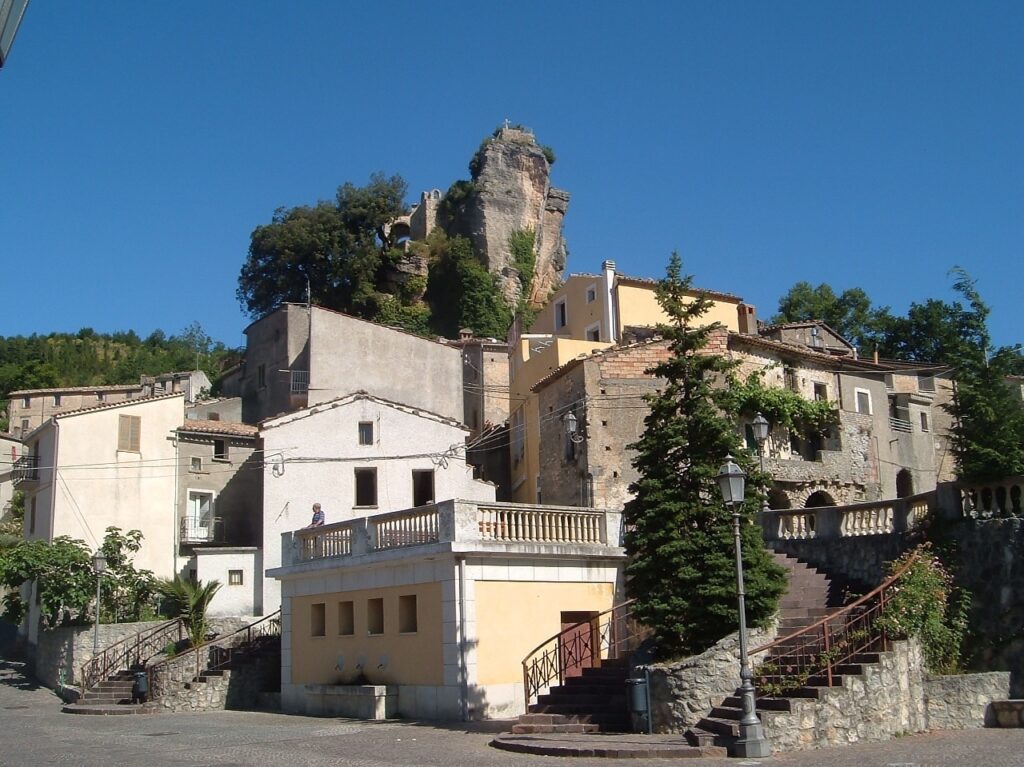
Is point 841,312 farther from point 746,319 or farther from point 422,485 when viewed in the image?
point 422,485

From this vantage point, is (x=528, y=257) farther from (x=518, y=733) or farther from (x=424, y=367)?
(x=518, y=733)

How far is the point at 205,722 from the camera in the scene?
23.1 m

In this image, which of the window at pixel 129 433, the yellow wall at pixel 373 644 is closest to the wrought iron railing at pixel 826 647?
the yellow wall at pixel 373 644

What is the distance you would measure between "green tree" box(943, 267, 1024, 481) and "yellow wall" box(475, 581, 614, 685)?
8.27 metres

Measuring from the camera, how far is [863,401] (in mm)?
45406

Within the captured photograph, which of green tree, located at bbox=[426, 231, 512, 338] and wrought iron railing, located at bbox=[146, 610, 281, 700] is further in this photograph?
green tree, located at bbox=[426, 231, 512, 338]

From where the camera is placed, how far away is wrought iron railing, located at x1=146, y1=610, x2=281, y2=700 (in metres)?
27.3

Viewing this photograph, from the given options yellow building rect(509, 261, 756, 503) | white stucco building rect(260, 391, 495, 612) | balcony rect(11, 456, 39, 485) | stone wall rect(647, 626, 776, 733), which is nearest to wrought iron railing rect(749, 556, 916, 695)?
stone wall rect(647, 626, 776, 733)

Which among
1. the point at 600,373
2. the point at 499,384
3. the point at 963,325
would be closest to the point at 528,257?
the point at 499,384

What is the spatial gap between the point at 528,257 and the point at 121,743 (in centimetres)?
5967

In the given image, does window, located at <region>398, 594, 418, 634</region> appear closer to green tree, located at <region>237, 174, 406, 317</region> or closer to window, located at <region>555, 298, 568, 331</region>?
window, located at <region>555, 298, 568, 331</region>

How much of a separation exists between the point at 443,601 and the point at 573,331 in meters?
32.4

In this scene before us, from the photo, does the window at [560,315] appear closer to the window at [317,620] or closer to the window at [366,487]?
the window at [366,487]

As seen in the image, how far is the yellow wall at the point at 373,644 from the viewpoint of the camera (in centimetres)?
2156
